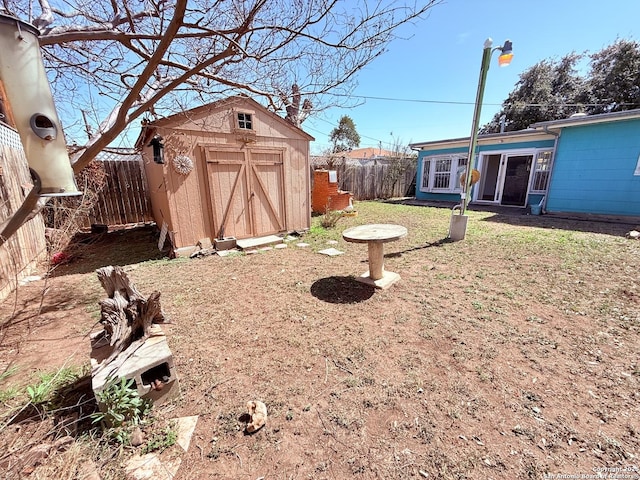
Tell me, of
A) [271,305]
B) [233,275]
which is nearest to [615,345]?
[271,305]

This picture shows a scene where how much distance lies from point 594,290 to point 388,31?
403 centimetres

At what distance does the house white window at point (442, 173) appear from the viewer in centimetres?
1124

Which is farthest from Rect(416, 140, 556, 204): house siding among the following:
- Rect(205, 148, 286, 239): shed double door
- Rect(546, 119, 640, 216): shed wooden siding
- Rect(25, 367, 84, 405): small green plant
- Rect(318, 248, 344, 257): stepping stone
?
Rect(25, 367, 84, 405): small green plant

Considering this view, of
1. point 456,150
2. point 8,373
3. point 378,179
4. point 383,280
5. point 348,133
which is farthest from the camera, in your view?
point 348,133

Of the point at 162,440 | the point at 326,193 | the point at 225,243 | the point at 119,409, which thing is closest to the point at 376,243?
the point at 162,440

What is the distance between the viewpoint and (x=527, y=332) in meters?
2.54

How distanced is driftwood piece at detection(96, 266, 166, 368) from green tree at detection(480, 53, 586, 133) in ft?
67.4

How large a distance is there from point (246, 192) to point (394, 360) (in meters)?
4.71

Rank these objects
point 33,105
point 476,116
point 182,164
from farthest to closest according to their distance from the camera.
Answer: point 476,116 → point 182,164 → point 33,105

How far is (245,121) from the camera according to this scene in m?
5.41

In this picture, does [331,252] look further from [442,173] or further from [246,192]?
[442,173]

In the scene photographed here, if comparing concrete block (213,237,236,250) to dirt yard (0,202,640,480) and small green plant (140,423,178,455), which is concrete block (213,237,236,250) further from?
small green plant (140,423,178,455)

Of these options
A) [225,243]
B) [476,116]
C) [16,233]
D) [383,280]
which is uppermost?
[476,116]

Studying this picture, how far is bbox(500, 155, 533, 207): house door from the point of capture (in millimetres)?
11188
